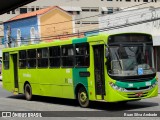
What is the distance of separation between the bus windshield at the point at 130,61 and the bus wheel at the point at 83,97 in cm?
177

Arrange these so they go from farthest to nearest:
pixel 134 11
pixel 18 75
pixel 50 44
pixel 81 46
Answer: pixel 134 11 < pixel 18 75 < pixel 50 44 < pixel 81 46

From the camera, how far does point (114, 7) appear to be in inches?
3622

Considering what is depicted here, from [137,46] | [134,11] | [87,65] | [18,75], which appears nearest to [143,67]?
[137,46]

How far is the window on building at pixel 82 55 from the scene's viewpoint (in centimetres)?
1598

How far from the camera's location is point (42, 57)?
19.1 meters

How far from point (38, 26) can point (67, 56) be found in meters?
42.1

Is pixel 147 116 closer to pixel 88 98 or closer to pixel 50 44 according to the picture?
pixel 88 98

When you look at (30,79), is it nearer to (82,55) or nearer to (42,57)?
(42,57)

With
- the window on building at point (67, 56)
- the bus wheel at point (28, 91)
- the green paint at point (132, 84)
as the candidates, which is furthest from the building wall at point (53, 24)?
the green paint at point (132, 84)

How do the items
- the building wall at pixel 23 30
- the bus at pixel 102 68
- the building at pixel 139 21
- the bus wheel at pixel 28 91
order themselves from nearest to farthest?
the bus at pixel 102 68
the bus wheel at pixel 28 91
the building at pixel 139 21
the building wall at pixel 23 30

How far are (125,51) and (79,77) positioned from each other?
7.55 ft

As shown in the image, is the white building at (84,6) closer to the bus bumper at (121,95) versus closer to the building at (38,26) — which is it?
the building at (38,26)

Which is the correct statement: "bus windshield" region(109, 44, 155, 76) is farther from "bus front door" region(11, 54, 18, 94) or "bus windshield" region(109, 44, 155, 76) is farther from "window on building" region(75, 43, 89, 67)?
"bus front door" region(11, 54, 18, 94)

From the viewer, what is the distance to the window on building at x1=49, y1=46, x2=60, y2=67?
58.8 feet
